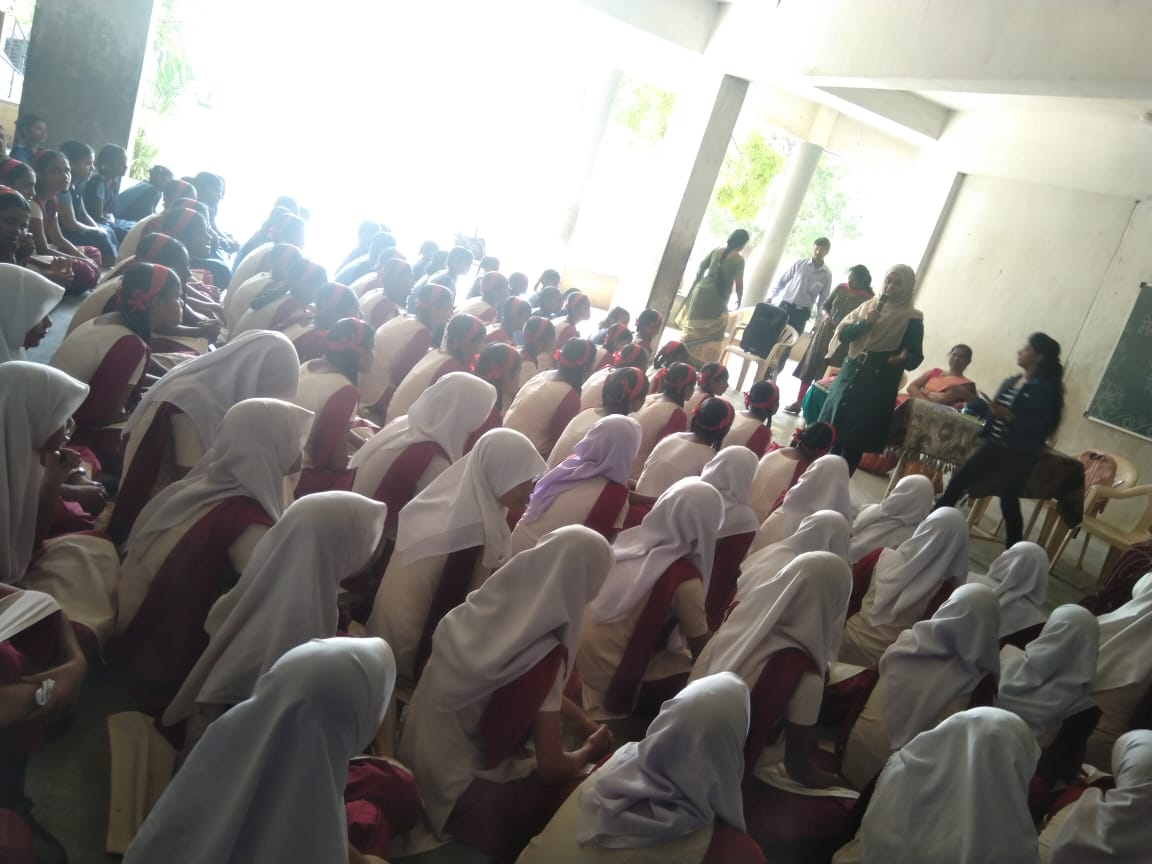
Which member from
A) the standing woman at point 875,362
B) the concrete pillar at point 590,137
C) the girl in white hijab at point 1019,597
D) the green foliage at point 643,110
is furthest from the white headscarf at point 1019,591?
the green foliage at point 643,110

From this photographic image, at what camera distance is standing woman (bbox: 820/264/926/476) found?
19.5 feet

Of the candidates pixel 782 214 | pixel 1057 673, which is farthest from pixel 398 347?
pixel 782 214

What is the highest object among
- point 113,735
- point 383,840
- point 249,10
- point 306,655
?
point 249,10

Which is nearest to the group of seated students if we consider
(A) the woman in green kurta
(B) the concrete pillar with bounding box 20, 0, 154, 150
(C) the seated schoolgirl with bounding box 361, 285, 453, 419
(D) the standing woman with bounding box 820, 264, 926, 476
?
(C) the seated schoolgirl with bounding box 361, 285, 453, 419

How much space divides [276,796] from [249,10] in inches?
569

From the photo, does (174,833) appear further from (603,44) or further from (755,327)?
(603,44)

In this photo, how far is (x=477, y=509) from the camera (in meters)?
2.75

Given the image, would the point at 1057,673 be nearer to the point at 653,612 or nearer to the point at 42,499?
the point at 653,612

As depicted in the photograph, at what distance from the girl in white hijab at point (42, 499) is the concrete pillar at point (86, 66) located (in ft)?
21.4

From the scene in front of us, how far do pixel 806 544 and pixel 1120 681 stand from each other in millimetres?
1528

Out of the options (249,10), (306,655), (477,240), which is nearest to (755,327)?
(477,240)

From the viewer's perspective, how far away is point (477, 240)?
332 inches

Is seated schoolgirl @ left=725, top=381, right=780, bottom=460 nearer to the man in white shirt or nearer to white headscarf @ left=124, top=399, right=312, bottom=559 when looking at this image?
white headscarf @ left=124, top=399, right=312, bottom=559

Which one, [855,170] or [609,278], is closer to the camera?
[609,278]
